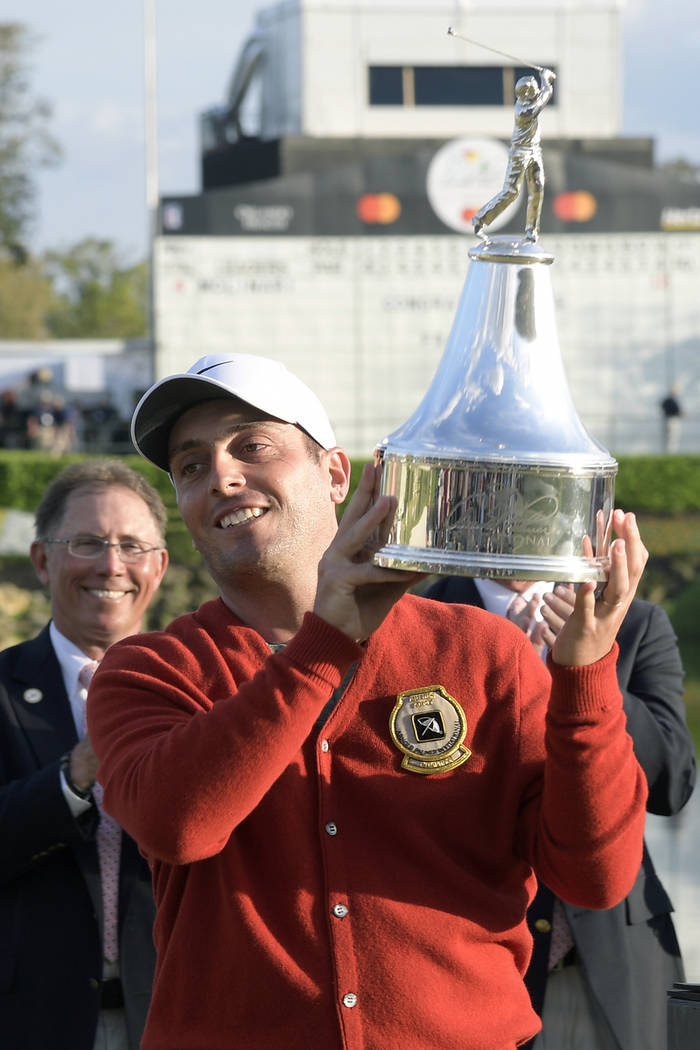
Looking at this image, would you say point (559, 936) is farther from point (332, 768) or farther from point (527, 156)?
point (527, 156)

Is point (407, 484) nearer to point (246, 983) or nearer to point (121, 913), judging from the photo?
point (246, 983)

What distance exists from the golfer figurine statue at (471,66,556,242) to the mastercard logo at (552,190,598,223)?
3140 centimetres

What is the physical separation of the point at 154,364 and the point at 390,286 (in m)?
5.44

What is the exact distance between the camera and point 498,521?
2191 millimetres

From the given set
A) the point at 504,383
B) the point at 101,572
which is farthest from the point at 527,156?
the point at 101,572

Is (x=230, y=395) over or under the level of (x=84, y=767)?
over

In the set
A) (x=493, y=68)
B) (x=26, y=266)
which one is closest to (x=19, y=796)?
(x=493, y=68)

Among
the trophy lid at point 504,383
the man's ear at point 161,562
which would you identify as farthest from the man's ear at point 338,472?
the man's ear at point 161,562

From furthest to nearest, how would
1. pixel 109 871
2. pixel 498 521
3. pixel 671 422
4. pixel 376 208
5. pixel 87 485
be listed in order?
pixel 376 208
pixel 671 422
pixel 87 485
pixel 109 871
pixel 498 521

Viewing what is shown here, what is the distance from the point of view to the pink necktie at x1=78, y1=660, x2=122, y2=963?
3645 millimetres

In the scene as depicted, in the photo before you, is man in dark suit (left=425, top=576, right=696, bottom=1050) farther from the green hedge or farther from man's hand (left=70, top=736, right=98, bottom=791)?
the green hedge

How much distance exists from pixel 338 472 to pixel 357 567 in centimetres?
61

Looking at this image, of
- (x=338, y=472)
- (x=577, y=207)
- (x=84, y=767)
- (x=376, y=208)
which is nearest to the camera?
(x=338, y=472)

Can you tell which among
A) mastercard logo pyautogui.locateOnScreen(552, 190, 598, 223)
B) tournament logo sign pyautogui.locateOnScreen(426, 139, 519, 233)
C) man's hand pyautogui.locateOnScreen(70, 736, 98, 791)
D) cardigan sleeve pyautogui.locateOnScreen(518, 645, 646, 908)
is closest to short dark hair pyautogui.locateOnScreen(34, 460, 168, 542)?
man's hand pyautogui.locateOnScreen(70, 736, 98, 791)
